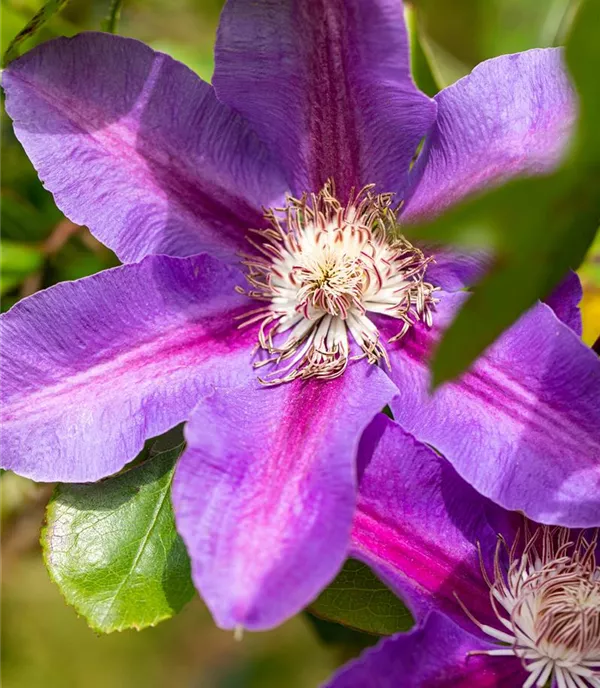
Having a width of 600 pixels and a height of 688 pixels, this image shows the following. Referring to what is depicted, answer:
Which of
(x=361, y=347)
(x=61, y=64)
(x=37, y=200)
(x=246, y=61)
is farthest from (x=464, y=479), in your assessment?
(x=37, y=200)

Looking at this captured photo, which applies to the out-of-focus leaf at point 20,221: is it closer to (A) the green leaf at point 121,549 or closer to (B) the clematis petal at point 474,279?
(A) the green leaf at point 121,549

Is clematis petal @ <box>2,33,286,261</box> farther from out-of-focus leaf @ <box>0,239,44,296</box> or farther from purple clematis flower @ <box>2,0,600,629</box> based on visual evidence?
out-of-focus leaf @ <box>0,239,44,296</box>

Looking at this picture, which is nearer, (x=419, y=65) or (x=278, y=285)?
(x=278, y=285)

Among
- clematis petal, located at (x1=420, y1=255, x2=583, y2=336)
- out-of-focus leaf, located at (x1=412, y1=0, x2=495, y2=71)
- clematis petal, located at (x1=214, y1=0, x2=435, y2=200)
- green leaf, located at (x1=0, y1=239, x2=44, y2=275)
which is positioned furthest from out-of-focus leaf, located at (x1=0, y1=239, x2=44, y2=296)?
out-of-focus leaf, located at (x1=412, y1=0, x2=495, y2=71)

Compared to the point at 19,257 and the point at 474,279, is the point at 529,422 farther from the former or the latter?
the point at 19,257

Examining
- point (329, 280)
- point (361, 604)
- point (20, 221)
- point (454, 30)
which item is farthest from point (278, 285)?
point (454, 30)

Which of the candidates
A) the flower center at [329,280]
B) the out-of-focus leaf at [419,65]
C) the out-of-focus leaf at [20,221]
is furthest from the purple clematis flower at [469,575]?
the out-of-focus leaf at [20,221]
